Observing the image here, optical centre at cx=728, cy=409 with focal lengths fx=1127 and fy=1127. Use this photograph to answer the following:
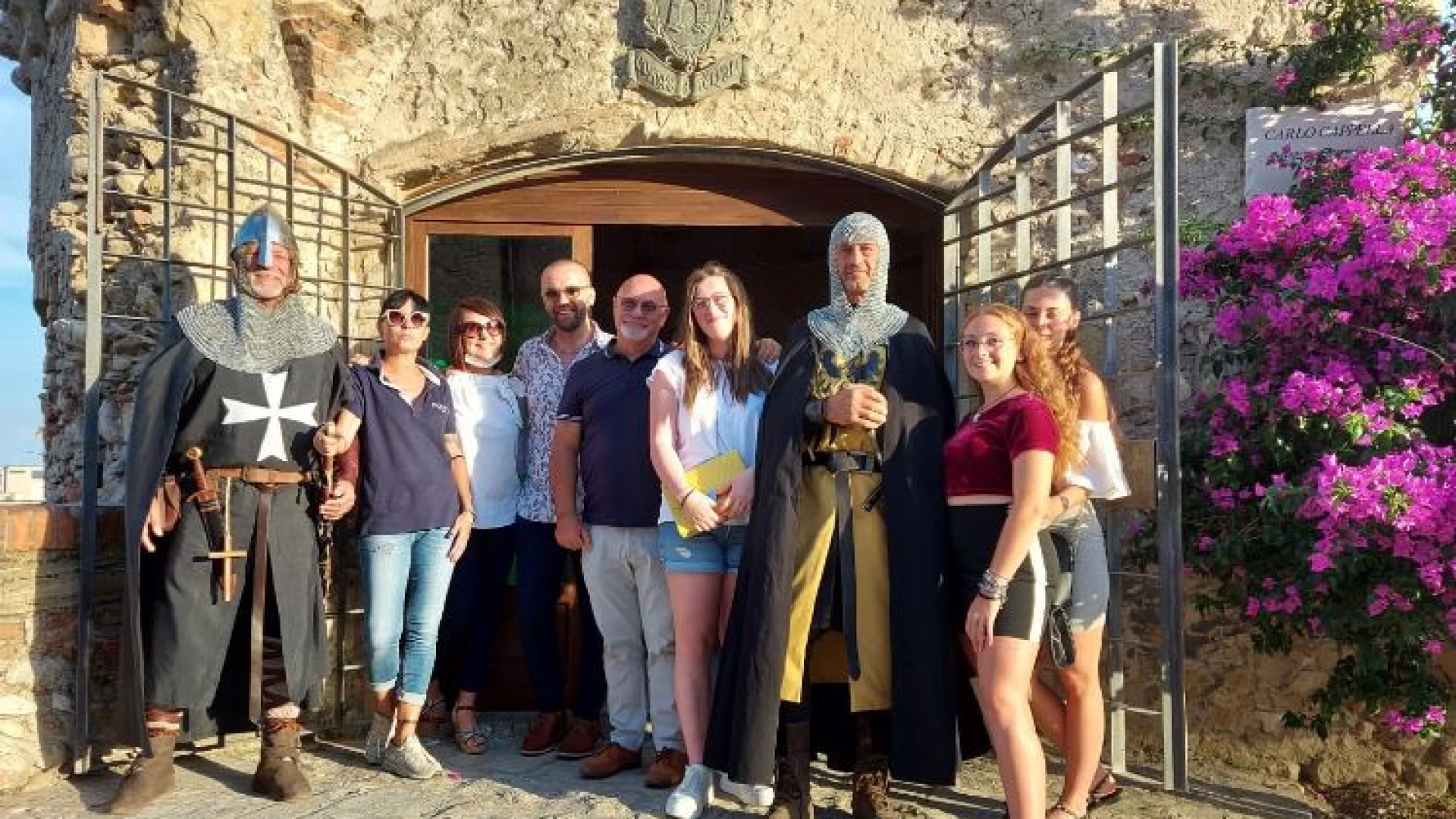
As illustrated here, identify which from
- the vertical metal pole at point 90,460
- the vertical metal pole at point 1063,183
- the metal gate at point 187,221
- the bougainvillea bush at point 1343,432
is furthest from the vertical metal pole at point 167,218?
the bougainvillea bush at point 1343,432

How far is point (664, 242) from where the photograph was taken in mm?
8789

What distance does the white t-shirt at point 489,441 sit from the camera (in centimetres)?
380

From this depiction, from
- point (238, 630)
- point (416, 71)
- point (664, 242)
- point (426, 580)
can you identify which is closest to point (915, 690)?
point (426, 580)

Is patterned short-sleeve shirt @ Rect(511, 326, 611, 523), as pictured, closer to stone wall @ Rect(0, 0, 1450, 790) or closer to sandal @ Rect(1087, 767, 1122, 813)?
stone wall @ Rect(0, 0, 1450, 790)

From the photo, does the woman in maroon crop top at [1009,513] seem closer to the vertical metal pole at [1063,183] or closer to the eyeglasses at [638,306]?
the eyeglasses at [638,306]

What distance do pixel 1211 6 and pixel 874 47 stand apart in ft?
4.48

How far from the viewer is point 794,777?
10.1 ft

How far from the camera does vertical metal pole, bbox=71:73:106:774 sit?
11.5 ft

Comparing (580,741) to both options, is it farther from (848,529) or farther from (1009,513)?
(1009,513)

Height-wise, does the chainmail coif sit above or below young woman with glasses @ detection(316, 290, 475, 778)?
above

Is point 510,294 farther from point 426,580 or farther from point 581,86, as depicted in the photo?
point 426,580

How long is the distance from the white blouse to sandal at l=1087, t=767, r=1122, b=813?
3.14ft

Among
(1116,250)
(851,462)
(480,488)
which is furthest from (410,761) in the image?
(1116,250)

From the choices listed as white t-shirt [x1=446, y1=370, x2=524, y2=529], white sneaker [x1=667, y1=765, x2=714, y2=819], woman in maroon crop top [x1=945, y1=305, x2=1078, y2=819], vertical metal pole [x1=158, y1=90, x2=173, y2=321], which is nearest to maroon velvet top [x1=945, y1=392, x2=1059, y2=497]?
woman in maroon crop top [x1=945, y1=305, x2=1078, y2=819]
